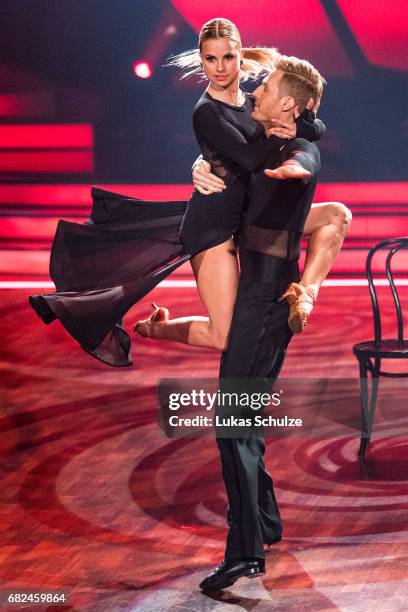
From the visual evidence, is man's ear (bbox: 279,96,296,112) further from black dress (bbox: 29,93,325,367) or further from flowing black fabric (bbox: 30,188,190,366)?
flowing black fabric (bbox: 30,188,190,366)

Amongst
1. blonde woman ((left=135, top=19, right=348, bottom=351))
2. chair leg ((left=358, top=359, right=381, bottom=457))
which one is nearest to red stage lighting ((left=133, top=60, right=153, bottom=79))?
chair leg ((left=358, top=359, right=381, bottom=457))

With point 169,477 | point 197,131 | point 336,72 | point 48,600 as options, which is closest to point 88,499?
point 169,477

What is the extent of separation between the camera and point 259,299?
3.51 meters

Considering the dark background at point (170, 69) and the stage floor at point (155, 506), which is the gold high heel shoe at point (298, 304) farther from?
the dark background at point (170, 69)

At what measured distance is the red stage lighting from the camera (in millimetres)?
9914

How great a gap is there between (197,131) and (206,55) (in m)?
0.24

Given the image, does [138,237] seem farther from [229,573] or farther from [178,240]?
[229,573]

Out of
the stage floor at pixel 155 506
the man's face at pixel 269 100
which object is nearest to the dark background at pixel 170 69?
the stage floor at pixel 155 506

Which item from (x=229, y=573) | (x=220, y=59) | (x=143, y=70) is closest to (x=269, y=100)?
(x=220, y=59)

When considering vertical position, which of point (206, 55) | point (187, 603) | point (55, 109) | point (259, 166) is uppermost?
point (55, 109)

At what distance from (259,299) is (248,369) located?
217 mm

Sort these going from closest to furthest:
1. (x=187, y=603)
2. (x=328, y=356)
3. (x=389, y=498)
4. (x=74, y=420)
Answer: (x=187, y=603)
(x=389, y=498)
(x=74, y=420)
(x=328, y=356)

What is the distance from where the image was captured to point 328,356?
6.44 m

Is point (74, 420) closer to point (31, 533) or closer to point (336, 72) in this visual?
point (31, 533)
